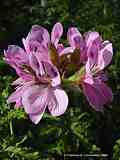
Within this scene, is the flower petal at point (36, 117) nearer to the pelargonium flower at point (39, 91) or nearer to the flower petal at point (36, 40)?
the pelargonium flower at point (39, 91)

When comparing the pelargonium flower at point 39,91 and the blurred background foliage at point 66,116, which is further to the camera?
the blurred background foliage at point 66,116

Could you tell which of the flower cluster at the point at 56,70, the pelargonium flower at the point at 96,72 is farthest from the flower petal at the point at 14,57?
the pelargonium flower at the point at 96,72

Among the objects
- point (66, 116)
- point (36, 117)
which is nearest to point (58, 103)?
point (36, 117)

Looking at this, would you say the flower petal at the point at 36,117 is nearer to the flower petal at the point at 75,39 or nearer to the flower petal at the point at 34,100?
the flower petal at the point at 34,100

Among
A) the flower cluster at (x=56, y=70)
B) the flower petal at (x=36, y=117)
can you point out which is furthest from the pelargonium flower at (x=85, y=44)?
the flower petal at (x=36, y=117)

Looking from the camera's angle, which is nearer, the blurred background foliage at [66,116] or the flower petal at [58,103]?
the flower petal at [58,103]

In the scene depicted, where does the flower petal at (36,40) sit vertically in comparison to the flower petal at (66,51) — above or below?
above

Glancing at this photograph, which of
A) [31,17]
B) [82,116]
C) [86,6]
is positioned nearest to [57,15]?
[86,6]
